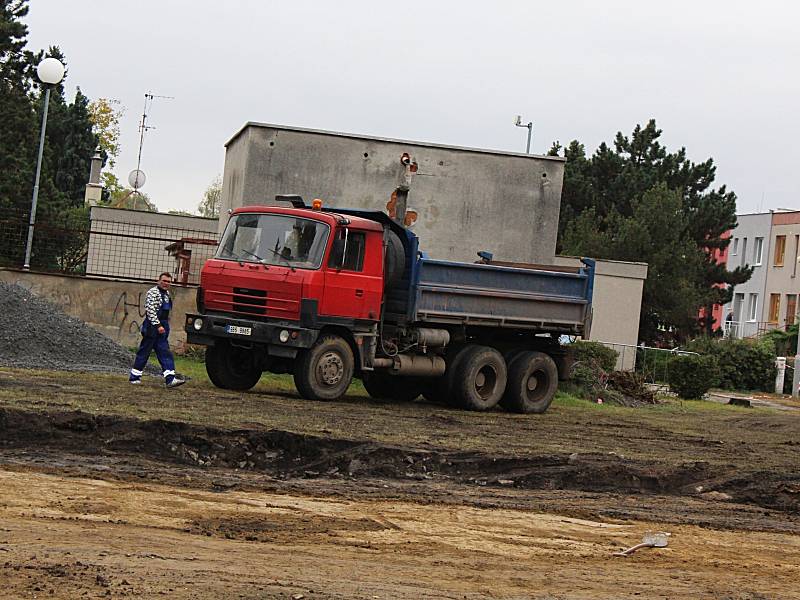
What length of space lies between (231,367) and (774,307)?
60.5 meters

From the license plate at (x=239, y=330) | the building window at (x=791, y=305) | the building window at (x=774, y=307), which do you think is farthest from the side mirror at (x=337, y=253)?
the building window at (x=774, y=307)

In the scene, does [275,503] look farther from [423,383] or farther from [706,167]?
[706,167]

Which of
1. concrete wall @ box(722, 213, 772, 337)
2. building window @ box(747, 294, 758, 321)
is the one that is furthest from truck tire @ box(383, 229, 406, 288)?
building window @ box(747, 294, 758, 321)

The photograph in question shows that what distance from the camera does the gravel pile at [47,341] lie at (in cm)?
2191

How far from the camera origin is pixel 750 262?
7888cm

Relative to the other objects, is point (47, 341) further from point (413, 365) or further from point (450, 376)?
point (450, 376)

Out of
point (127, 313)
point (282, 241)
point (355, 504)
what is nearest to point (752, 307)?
point (127, 313)

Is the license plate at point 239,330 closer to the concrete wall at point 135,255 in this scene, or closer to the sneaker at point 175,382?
the sneaker at point 175,382

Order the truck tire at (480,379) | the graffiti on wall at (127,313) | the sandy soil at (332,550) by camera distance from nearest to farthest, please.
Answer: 1. the sandy soil at (332,550)
2. the truck tire at (480,379)
3. the graffiti on wall at (127,313)

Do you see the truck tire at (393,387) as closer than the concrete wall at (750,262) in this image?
Yes

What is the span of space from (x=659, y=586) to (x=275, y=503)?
11.1 ft

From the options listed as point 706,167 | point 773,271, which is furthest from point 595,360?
point 773,271

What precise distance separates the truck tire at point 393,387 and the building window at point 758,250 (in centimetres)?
5871

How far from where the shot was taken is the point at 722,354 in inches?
1816
